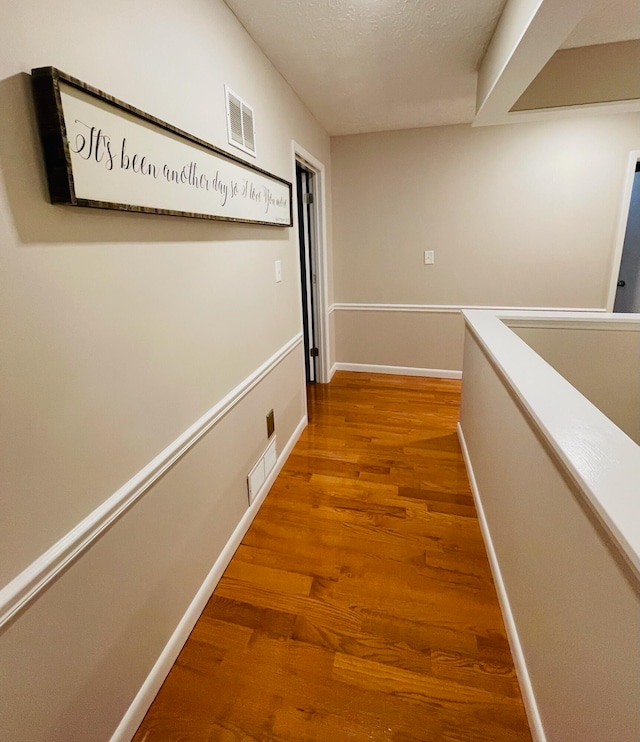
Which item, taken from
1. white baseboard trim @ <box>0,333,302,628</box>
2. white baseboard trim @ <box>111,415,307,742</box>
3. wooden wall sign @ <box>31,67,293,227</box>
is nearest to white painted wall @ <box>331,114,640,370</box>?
wooden wall sign @ <box>31,67,293,227</box>

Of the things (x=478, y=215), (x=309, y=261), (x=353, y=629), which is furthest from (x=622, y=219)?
(x=353, y=629)

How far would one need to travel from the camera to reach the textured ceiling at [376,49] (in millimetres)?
1616

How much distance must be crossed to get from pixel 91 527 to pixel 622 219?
3.96 m

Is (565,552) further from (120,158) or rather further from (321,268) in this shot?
(321,268)

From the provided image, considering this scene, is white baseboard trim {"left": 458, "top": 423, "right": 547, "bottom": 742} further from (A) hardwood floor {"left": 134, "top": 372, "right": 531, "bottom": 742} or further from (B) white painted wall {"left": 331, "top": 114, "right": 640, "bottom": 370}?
(B) white painted wall {"left": 331, "top": 114, "right": 640, "bottom": 370}

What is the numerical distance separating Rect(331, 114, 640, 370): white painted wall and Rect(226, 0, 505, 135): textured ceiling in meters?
0.52

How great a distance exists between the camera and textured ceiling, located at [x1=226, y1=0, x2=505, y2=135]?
1.62 metres

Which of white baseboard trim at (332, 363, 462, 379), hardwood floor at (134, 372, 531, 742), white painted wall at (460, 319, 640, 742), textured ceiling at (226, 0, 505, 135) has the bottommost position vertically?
hardwood floor at (134, 372, 531, 742)

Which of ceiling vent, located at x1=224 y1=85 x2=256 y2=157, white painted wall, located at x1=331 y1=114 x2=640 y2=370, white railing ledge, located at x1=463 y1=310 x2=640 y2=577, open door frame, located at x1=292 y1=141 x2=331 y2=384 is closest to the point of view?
white railing ledge, located at x1=463 y1=310 x2=640 y2=577

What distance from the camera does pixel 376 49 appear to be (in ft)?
6.39

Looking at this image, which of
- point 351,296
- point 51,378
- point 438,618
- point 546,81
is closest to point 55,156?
point 51,378

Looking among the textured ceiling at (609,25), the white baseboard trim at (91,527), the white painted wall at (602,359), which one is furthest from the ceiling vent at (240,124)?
the white painted wall at (602,359)

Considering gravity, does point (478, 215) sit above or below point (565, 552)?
above

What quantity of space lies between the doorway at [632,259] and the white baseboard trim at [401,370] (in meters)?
1.72
